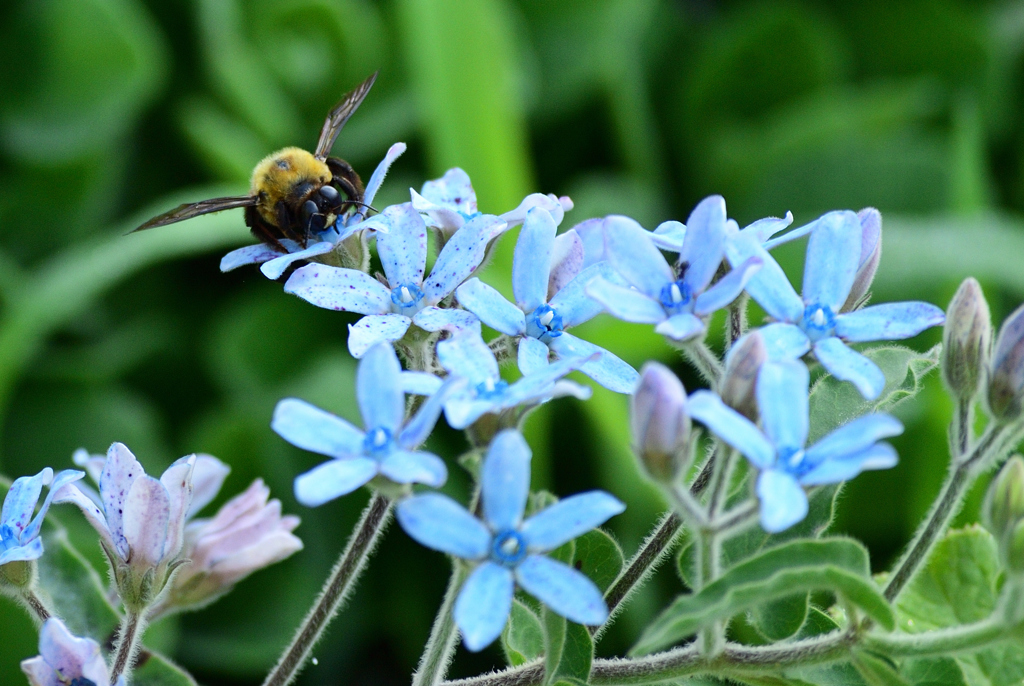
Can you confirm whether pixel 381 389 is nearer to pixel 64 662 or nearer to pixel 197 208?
pixel 64 662

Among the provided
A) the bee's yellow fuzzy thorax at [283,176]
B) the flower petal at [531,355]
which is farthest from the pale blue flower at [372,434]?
the bee's yellow fuzzy thorax at [283,176]

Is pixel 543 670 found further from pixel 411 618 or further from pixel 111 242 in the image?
pixel 111 242

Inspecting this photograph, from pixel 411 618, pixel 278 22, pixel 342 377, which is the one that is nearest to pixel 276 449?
pixel 342 377

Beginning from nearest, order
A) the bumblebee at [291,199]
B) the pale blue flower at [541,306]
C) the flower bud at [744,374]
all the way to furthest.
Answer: the flower bud at [744,374]
the pale blue flower at [541,306]
the bumblebee at [291,199]

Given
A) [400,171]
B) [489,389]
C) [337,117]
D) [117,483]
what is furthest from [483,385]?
[400,171]

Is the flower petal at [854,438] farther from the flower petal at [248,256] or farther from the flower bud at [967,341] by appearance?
the flower petal at [248,256]

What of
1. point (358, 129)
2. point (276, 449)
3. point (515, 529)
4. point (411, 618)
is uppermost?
point (515, 529)

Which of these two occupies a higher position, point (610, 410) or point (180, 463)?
point (180, 463)
